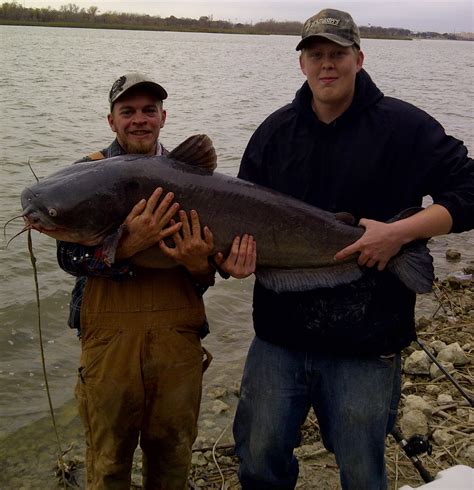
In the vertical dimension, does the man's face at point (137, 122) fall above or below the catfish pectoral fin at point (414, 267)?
above

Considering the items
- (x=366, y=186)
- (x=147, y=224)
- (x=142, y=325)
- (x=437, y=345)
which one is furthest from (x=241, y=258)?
(x=437, y=345)

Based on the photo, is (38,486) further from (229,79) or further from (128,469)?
(229,79)

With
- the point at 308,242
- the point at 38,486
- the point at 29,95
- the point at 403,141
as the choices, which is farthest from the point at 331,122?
the point at 29,95

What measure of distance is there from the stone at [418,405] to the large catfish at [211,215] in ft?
6.49

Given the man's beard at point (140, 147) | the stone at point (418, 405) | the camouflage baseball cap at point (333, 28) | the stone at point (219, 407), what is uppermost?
the camouflage baseball cap at point (333, 28)

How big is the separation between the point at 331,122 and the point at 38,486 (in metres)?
3.16

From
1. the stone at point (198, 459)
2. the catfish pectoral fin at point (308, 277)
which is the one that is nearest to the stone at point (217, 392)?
the stone at point (198, 459)

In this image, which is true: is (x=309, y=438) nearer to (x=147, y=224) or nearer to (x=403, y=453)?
(x=403, y=453)

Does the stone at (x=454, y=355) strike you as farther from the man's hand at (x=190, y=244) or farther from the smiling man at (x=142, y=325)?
the man's hand at (x=190, y=244)

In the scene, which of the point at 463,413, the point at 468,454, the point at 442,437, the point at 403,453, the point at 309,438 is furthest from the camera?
the point at 463,413

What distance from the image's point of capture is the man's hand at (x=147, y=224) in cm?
284

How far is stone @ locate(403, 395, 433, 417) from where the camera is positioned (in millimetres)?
4457

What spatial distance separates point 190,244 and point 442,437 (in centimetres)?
248

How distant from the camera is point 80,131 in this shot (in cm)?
1527
